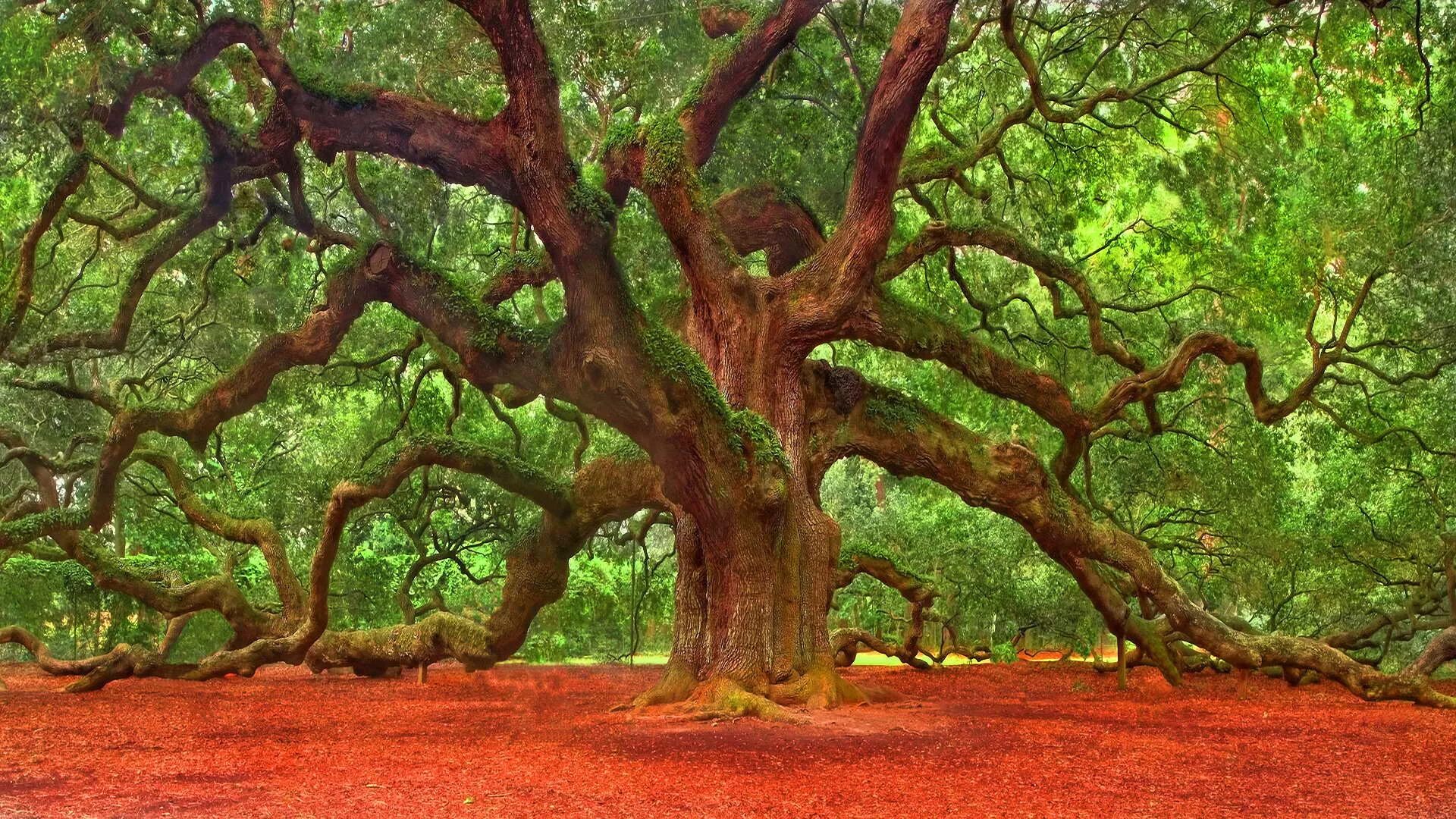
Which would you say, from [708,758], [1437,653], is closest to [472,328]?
[708,758]

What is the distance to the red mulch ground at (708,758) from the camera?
5.74m

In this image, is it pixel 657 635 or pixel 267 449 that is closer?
pixel 267 449

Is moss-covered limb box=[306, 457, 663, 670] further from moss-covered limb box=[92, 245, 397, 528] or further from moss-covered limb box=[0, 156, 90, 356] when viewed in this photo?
moss-covered limb box=[0, 156, 90, 356]

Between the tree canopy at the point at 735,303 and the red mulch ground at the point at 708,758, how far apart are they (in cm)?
89

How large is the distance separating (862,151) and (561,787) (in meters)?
6.15

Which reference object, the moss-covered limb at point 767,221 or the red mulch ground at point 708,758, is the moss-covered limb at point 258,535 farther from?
the moss-covered limb at point 767,221

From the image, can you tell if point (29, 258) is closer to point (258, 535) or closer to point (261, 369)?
point (261, 369)

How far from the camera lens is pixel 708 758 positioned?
705cm

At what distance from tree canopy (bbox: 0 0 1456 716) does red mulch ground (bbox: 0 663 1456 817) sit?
0.89m

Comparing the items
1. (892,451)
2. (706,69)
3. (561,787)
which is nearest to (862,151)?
(706,69)

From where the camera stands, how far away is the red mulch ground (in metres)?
5.74

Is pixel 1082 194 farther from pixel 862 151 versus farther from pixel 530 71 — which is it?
pixel 530 71

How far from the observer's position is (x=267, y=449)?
53.2ft

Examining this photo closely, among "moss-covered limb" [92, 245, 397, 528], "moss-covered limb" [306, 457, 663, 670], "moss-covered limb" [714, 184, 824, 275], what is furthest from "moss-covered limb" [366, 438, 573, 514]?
"moss-covered limb" [714, 184, 824, 275]
